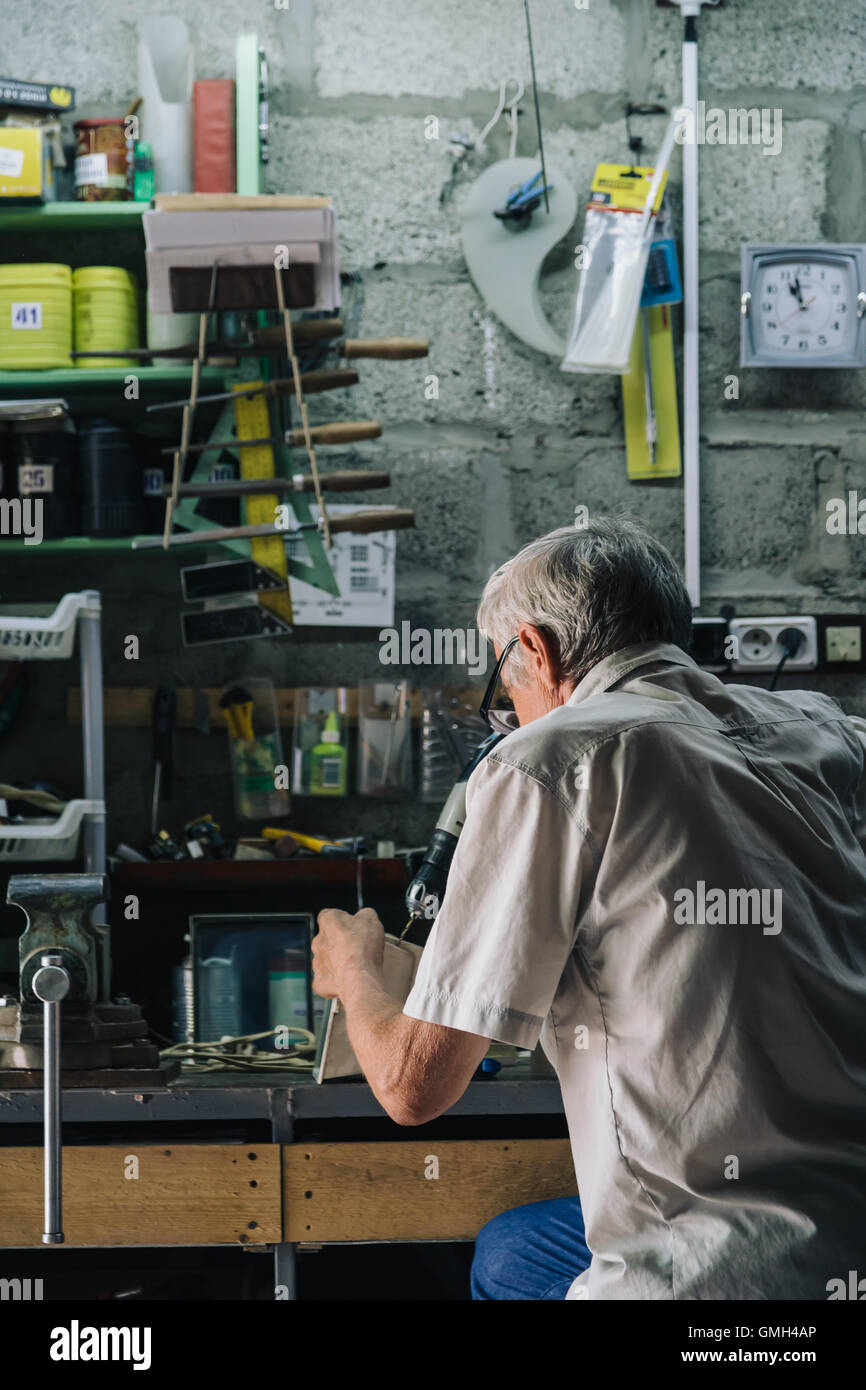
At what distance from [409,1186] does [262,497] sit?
4.26ft

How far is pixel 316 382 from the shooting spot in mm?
2434

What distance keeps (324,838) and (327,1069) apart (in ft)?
2.53

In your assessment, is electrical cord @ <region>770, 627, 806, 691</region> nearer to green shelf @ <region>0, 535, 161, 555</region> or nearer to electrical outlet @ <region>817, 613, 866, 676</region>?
electrical outlet @ <region>817, 613, 866, 676</region>

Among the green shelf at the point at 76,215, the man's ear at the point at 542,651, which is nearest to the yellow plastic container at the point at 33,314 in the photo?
the green shelf at the point at 76,215

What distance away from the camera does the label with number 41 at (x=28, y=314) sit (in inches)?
96.5

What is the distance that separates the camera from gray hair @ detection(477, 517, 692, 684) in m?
1.32

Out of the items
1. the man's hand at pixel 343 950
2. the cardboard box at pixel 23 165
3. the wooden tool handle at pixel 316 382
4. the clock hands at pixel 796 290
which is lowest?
the man's hand at pixel 343 950

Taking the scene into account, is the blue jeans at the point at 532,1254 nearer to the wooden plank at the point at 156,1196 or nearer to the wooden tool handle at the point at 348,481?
the wooden plank at the point at 156,1196

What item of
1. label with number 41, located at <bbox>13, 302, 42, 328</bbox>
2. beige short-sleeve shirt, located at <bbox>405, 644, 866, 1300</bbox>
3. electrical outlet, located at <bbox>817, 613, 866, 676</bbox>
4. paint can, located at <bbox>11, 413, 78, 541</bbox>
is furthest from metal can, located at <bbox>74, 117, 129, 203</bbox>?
beige short-sleeve shirt, located at <bbox>405, 644, 866, 1300</bbox>

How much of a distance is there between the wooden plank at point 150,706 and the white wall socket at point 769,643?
57 centimetres

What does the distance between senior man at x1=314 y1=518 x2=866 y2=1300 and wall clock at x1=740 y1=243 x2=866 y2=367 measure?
1.66 metres

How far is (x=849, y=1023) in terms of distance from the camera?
1144mm

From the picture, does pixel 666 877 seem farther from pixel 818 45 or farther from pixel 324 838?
pixel 818 45
